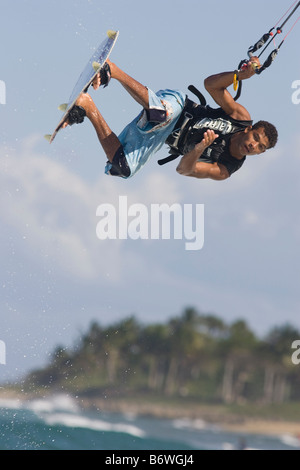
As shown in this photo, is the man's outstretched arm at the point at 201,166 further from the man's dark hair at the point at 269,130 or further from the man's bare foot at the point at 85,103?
the man's bare foot at the point at 85,103

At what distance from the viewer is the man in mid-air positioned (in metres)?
7.20

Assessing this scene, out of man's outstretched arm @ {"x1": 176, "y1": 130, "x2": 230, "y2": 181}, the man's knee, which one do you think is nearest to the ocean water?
man's outstretched arm @ {"x1": 176, "y1": 130, "x2": 230, "y2": 181}

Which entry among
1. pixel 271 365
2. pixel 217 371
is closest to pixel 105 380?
pixel 217 371

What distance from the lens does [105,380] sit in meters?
61.7

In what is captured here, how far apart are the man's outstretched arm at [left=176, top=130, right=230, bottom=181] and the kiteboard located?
3.58 feet

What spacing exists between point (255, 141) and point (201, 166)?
21.6 inches

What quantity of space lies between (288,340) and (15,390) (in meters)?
20.2

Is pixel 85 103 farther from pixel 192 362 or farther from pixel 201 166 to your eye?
pixel 192 362

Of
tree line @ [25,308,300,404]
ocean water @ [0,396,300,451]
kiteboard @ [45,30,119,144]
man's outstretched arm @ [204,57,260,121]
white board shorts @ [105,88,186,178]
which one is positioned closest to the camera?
kiteboard @ [45,30,119,144]

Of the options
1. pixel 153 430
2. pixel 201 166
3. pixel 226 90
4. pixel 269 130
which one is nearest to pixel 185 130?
pixel 201 166

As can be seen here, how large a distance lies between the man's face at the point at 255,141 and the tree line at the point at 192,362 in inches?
2040

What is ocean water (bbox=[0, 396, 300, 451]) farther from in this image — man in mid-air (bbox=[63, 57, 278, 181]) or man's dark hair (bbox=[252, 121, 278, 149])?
man's dark hair (bbox=[252, 121, 278, 149])
